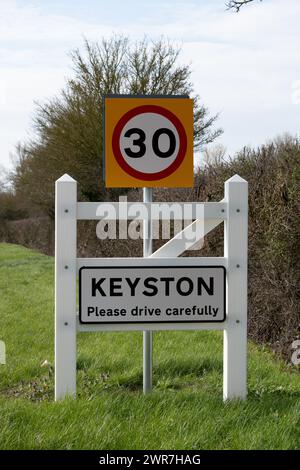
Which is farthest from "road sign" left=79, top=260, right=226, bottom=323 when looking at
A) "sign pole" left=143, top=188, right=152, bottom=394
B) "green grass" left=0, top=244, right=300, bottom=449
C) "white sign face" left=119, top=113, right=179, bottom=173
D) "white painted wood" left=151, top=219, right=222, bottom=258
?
"white sign face" left=119, top=113, right=179, bottom=173

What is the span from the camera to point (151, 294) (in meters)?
4.73

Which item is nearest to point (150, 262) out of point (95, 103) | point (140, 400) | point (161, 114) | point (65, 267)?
point (65, 267)

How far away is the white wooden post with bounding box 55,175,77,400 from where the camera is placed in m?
4.67

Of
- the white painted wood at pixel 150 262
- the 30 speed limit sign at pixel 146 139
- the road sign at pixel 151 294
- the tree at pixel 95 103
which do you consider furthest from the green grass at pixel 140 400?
the tree at pixel 95 103

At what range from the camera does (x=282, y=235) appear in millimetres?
6883

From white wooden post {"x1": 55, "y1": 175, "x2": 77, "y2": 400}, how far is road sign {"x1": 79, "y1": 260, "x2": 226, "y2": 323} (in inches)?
3.1

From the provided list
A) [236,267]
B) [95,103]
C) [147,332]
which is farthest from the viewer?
[95,103]

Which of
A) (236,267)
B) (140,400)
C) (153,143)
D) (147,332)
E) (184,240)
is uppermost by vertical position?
(153,143)

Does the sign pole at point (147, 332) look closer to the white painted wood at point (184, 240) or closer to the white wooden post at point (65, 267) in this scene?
the white painted wood at point (184, 240)

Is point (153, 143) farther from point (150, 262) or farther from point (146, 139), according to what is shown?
point (150, 262)

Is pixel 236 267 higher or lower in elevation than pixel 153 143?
lower

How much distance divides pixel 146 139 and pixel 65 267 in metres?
1.08

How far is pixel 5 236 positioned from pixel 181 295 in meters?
35.4
